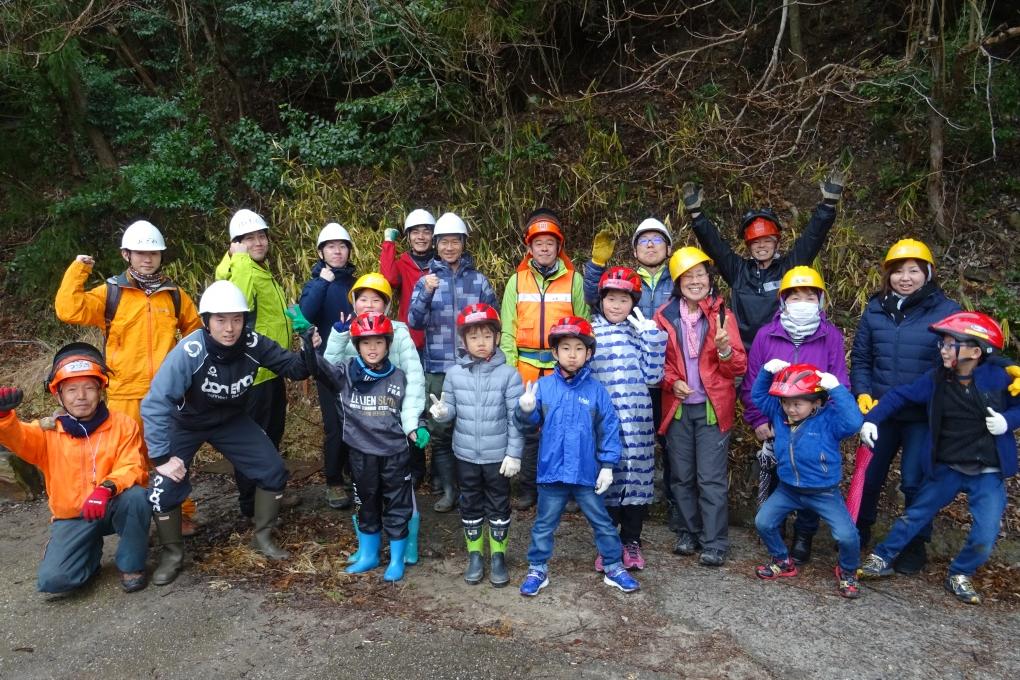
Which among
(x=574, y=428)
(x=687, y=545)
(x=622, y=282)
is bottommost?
(x=687, y=545)

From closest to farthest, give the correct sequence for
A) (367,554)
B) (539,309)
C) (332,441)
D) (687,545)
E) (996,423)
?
(996,423) → (367,554) → (687,545) → (539,309) → (332,441)

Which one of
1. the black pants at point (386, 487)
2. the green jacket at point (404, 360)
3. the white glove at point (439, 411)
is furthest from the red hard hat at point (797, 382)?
the black pants at point (386, 487)

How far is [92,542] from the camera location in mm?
4395

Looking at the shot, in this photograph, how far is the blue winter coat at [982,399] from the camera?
404cm

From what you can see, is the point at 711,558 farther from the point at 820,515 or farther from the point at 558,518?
the point at 558,518

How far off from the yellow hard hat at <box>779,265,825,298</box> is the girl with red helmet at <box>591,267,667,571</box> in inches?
33.0

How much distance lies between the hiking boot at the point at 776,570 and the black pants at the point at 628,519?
2.65 ft

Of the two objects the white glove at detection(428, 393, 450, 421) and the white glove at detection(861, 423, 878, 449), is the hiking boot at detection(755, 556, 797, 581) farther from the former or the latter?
the white glove at detection(428, 393, 450, 421)

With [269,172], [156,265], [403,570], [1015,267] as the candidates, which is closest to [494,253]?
[269,172]

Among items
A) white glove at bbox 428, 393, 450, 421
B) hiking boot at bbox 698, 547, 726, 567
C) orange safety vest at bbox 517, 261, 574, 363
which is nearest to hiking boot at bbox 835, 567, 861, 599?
hiking boot at bbox 698, 547, 726, 567

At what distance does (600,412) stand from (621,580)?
105cm

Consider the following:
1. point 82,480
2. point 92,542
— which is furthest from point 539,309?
point 92,542

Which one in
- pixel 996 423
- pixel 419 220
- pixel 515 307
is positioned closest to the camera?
pixel 996 423

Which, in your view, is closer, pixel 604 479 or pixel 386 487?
pixel 604 479
